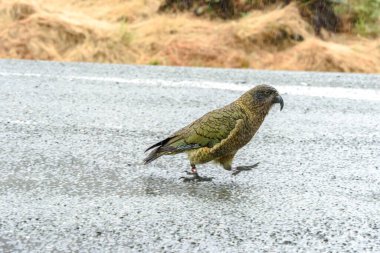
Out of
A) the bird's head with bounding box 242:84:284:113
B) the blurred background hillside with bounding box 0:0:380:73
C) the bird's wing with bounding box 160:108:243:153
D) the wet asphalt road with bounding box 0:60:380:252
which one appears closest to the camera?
the wet asphalt road with bounding box 0:60:380:252

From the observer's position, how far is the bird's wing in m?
4.00

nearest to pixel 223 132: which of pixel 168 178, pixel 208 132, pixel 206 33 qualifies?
pixel 208 132

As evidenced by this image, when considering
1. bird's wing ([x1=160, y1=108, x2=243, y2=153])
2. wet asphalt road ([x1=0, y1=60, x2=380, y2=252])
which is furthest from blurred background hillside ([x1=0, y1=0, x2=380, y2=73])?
bird's wing ([x1=160, y1=108, x2=243, y2=153])

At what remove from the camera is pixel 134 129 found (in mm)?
5754

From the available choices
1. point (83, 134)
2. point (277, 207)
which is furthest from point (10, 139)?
point (277, 207)

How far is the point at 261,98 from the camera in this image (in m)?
4.13

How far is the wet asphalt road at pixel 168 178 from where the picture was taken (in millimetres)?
3494

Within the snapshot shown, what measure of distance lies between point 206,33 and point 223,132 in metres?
6.38

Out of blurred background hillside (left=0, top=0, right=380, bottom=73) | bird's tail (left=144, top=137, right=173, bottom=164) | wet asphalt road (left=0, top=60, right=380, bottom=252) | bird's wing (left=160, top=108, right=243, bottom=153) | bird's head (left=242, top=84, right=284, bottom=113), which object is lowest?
blurred background hillside (left=0, top=0, right=380, bottom=73)

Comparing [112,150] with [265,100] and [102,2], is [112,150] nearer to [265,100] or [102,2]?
[265,100]

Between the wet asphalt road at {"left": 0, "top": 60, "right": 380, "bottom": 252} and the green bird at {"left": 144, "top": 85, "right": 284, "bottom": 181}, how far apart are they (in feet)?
0.76

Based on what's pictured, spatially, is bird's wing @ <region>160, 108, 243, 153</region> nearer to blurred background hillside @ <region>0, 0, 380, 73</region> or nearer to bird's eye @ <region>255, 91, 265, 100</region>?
bird's eye @ <region>255, 91, 265, 100</region>

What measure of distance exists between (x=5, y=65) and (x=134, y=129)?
3.30m

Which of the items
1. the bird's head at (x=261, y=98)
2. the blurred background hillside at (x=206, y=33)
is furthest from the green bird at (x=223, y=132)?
the blurred background hillside at (x=206, y=33)
